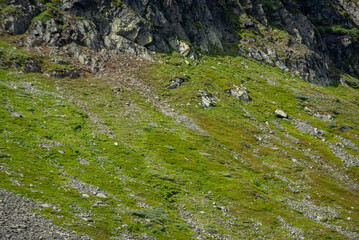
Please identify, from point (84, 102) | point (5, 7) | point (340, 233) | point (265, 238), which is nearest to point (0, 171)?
point (265, 238)

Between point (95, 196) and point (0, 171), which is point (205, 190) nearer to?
point (95, 196)

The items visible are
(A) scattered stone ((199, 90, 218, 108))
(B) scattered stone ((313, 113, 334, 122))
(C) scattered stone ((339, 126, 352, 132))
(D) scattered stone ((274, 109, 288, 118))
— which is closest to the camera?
(A) scattered stone ((199, 90, 218, 108))

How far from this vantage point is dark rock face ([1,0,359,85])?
81625 millimetres

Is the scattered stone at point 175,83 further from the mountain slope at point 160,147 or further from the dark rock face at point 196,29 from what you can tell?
the dark rock face at point 196,29

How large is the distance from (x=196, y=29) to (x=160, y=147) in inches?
3361

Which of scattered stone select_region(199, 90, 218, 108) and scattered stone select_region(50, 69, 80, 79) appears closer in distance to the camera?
scattered stone select_region(50, 69, 80, 79)

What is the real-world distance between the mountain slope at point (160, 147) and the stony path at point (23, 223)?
0.70 ft

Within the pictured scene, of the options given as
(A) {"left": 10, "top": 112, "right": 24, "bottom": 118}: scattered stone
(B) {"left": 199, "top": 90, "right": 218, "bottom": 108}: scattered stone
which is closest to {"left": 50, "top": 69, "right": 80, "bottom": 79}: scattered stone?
(A) {"left": 10, "top": 112, "right": 24, "bottom": 118}: scattered stone

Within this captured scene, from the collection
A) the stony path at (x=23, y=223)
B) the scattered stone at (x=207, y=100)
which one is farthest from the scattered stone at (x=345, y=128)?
the stony path at (x=23, y=223)

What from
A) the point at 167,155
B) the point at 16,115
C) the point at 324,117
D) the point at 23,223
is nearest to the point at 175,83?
the point at 167,155

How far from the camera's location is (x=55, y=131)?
142 feet

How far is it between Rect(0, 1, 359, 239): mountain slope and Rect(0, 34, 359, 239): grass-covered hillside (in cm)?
22

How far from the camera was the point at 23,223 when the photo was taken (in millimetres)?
21156

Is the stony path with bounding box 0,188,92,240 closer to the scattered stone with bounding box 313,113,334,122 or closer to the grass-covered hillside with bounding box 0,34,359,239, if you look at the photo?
the grass-covered hillside with bounding box 0,34,359,239
